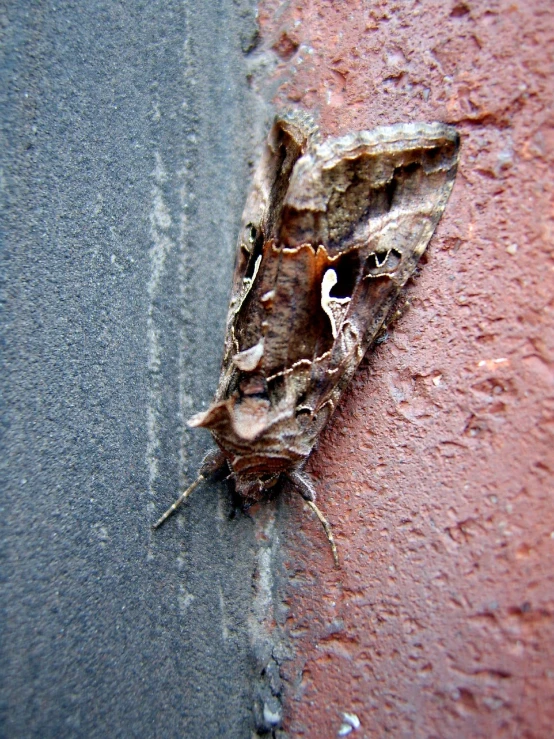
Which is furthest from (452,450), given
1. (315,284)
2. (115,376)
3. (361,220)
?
(115,376)

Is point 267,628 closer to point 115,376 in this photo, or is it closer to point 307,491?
point 307,491

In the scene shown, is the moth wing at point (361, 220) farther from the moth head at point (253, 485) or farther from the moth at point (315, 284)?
the moth head at point (253, 485)

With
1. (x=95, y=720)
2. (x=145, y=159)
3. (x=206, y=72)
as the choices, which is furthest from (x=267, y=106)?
(x=95, y=720)

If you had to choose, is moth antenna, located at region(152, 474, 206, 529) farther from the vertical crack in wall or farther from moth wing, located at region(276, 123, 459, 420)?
moth wing, located at region(276, 123, 459, 420)

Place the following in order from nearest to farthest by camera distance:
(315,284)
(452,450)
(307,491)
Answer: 1. (452,450)
2. (315,284)
3. (307,491)

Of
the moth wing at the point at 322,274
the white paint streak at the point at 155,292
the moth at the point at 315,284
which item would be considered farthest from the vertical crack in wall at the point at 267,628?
the white paint streak at the point at 155,292

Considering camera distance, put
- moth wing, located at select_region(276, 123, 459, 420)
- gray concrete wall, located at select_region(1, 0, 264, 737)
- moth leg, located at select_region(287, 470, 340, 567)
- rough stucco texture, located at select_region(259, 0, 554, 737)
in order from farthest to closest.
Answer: moth leg, located at select_region(287, 470, 340, 567)
moth wing, located at select_region(276, 123, 459, 420)
gray concrete wall, located at select_region(1, 0, 264, 737)
rough stucco texture, located at select_region(259, 0, 554, 737)

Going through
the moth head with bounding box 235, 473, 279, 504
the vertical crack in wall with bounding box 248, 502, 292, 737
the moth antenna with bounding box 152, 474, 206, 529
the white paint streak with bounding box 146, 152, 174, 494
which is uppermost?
the white paint streak with bounding box 146, 152, 174, 494

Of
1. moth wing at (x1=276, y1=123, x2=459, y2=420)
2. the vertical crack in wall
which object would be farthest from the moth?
the vertical crack in wall
